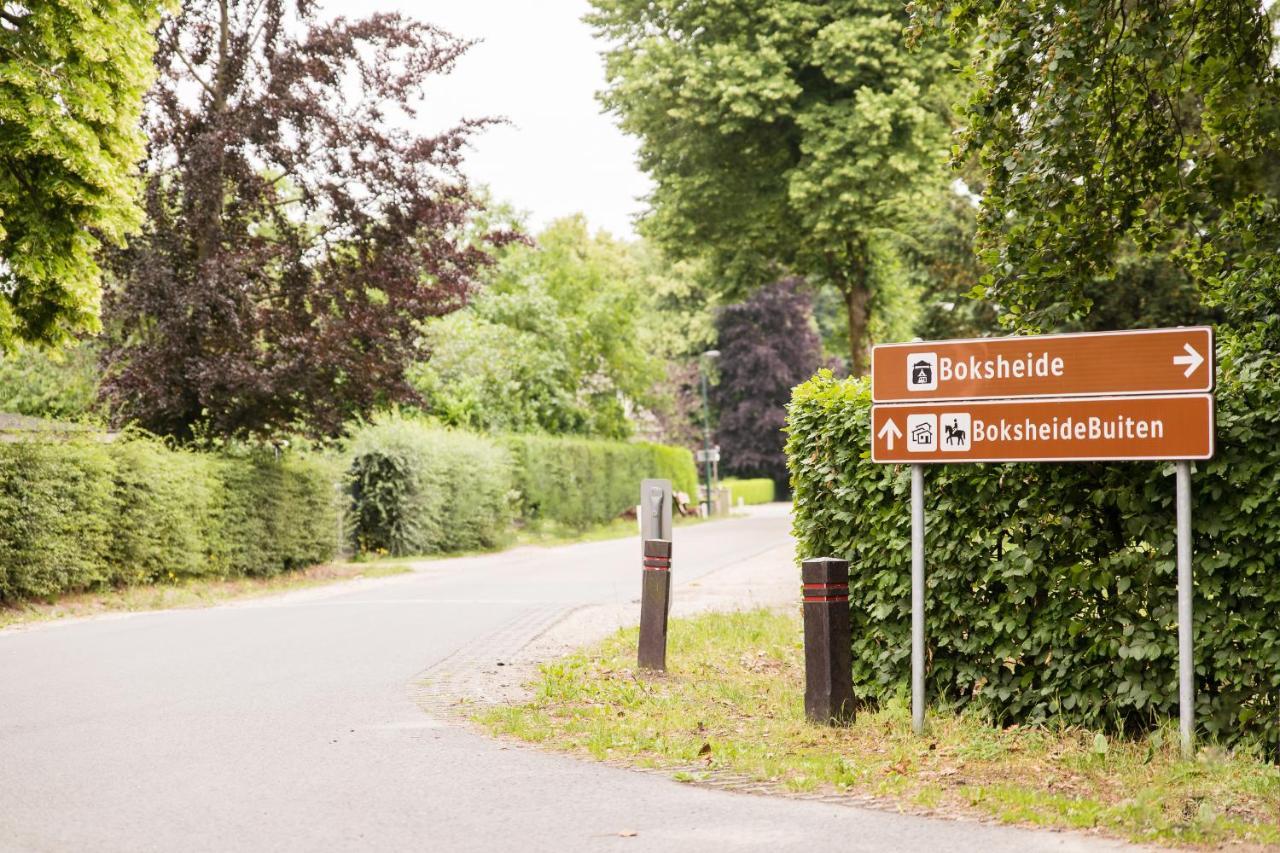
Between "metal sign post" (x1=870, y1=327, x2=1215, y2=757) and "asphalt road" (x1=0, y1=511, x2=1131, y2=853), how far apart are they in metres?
1.99

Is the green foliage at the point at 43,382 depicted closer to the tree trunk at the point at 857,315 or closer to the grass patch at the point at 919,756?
the tree trunk at the point at 857,315

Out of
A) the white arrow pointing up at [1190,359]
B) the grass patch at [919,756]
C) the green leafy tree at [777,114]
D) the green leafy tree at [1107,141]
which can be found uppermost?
the green leafy tree at [777,114]

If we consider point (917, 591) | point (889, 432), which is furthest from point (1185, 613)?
point (889, 432)

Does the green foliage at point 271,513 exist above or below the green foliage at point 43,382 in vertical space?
below

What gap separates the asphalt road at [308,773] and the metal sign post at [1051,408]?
1.99 meters

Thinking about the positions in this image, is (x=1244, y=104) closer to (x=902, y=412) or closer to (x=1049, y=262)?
(x=1049, y=262)

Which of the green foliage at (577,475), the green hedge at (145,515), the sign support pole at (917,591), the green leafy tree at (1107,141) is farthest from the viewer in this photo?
the green foliage at (577,475)

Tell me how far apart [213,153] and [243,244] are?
1541 millimetres

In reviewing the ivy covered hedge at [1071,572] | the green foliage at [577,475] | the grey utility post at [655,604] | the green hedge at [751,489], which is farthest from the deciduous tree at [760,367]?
the ivy covered hedge at [1071,572]

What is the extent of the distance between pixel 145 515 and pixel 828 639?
501 inches

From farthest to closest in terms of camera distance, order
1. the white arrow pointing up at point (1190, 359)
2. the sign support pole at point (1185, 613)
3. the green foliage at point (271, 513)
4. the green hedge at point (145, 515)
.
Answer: the green foliage at point (271, 513) < the green hedge at point (145, 515) < the white arrow pointing up at point (1190, 359) < the sign support pole at point (1185, 613)

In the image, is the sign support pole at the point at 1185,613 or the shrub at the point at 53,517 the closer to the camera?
the sign support pole at the point at 1185,613

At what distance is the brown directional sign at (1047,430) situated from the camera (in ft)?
22.4

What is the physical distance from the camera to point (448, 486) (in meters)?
29.0
